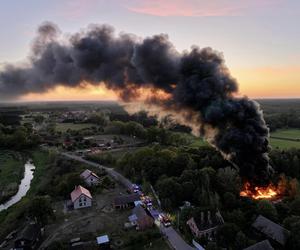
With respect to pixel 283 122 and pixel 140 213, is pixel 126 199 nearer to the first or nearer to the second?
pixel 140 213

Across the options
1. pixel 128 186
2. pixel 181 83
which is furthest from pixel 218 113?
pixel 128 186

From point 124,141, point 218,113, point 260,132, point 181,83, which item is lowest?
point 124,141

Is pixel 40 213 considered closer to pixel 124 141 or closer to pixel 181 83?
pixel 181 83

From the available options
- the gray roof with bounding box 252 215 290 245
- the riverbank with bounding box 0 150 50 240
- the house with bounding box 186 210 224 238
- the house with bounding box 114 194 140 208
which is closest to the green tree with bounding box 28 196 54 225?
the riverbank with bounding box 0 150 50 240

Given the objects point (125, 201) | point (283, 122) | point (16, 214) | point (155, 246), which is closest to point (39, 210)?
point (16, 214)

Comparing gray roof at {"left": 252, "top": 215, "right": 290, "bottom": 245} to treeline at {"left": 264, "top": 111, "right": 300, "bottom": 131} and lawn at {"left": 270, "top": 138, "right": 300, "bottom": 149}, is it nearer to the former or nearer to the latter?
lawn at {"left": 270, "top": 138, "right": 300, "bottom": 149}

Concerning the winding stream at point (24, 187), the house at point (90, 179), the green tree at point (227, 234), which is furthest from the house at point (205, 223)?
the winding stream at point (24, 187)

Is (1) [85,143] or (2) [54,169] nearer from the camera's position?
(2) [54,169]

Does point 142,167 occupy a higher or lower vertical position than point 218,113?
lower
